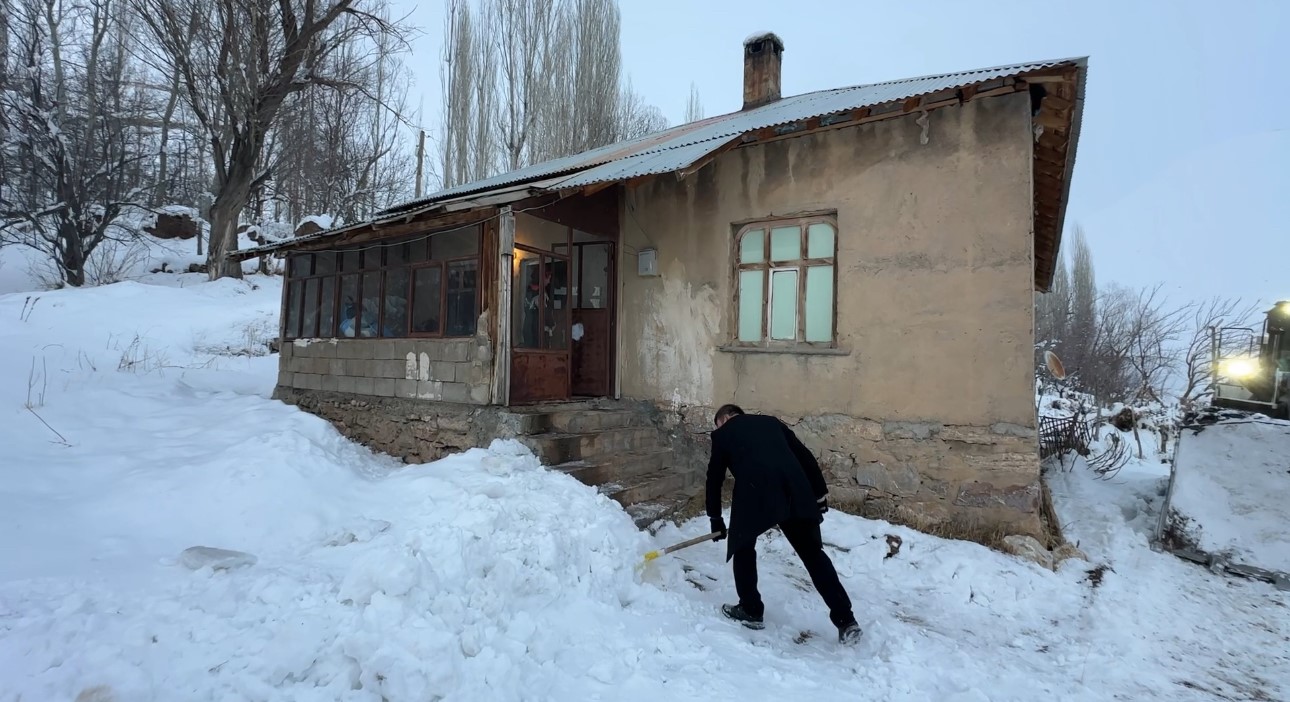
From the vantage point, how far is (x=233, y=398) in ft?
28.5

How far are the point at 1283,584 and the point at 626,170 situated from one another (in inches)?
267

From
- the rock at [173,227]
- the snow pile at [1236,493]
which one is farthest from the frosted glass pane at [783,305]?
the rock at [173,227]

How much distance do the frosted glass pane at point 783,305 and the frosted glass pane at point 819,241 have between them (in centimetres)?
31

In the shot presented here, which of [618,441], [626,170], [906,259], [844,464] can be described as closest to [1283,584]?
[844,464]

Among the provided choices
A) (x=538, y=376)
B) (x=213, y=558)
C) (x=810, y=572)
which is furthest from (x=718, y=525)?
(x=538, y=376)

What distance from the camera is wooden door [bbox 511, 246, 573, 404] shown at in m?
7.09

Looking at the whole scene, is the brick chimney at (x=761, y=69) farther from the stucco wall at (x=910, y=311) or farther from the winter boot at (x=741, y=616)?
the winter boot at (x=741, y=616)

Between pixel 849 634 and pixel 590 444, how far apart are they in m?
3.53

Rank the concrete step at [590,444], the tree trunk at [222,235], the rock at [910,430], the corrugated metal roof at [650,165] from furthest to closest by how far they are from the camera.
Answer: the tree trunk at [222,235] < the concrete step at [590,444] < the corrugated metal roof at [650,165] < the rock at [910,430]

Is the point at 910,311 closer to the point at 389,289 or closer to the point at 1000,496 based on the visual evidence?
the point at 1000,496

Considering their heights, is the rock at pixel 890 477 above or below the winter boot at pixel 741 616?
above

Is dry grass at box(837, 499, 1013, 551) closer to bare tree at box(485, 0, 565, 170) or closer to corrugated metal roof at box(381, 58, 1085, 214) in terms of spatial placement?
corrugated metal roof at box(381, 58, 1085, 214)

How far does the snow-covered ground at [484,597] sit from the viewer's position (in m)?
2.73

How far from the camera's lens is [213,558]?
3416mm
